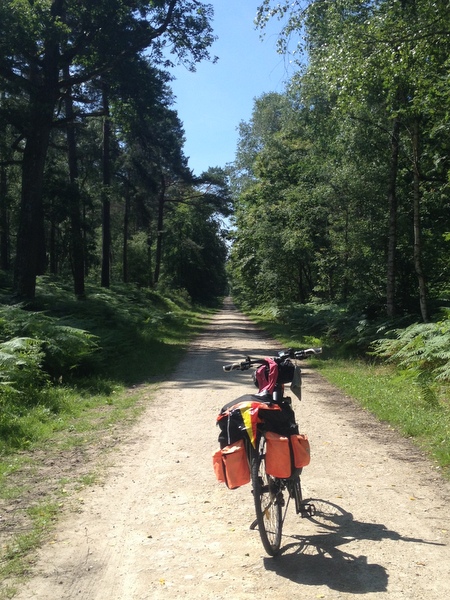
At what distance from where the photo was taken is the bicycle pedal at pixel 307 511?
499cm

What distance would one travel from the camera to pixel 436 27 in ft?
31.4

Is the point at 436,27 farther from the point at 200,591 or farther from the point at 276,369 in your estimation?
the point at 200,591

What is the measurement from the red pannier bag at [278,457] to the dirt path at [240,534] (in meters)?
0.66

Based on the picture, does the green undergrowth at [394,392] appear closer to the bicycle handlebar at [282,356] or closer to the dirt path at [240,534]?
the dirt path at [240,534]

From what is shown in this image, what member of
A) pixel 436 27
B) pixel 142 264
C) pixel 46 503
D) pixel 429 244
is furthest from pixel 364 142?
pixel 142 264

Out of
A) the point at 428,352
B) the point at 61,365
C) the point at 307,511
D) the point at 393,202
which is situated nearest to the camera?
the point at 307,511

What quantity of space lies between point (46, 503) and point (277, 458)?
8.53 ft

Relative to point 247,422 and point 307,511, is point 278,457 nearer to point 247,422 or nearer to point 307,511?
point 247,422

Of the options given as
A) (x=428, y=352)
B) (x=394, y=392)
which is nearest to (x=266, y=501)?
(x=394, y=392)

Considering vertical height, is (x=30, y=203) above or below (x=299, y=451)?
above

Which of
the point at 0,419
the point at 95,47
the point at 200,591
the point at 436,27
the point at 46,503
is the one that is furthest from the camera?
the point at 95,47

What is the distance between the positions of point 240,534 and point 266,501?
22.4 inches

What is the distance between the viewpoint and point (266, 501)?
4.37 metres

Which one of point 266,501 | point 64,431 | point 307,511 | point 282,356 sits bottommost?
point 64,431
